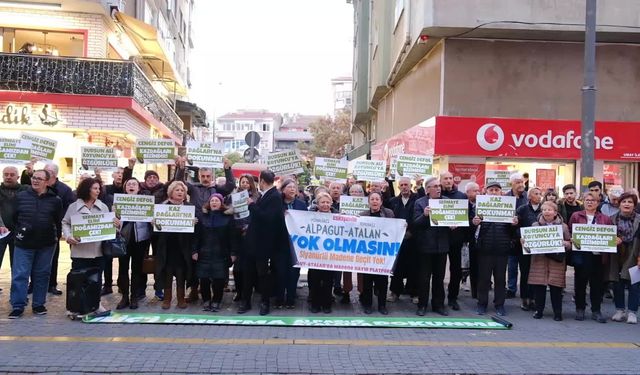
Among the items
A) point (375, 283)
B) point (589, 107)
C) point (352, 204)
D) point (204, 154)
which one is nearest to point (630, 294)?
point (375, 283)

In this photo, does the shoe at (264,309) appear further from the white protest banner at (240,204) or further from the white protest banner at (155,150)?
the white protest banner at (155,150)

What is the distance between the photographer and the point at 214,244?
7934 millimetres

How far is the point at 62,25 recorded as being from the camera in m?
16.2

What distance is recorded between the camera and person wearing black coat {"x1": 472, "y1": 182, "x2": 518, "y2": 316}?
26.5 ft

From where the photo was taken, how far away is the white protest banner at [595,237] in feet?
25.2

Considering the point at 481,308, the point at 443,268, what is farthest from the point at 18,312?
the point at 481,308

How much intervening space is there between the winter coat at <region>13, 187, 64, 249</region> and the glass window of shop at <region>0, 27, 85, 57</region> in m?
10.5

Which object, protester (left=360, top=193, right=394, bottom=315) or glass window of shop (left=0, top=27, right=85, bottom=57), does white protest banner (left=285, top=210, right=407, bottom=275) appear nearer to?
protester (left=360, top=193, right=394, bottom=315)

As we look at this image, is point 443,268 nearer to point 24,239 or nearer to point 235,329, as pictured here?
point 235,329

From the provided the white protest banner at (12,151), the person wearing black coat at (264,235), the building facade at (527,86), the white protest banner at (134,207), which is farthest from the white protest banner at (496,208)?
the white protest banner at (12,151)

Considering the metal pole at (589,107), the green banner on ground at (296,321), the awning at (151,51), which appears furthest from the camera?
the awning at (151,51)

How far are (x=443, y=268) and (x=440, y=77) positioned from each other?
7.95 m

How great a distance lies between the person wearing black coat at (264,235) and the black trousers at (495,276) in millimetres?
2839

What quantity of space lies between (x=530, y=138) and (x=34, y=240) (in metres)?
11.2
